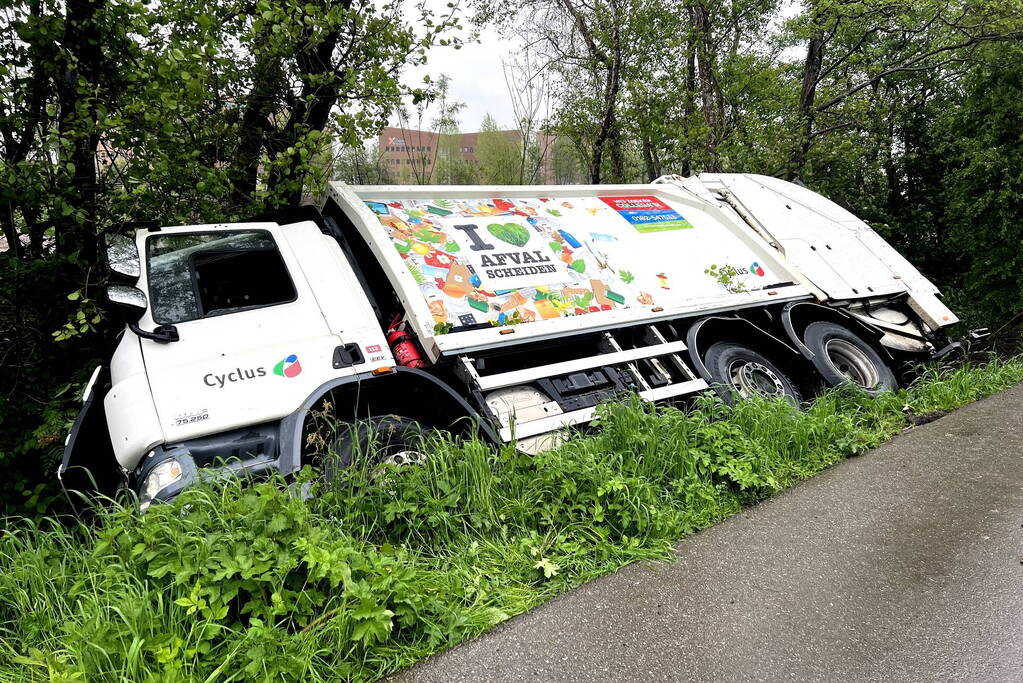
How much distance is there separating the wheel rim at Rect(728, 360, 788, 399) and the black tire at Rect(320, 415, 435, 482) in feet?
8.83

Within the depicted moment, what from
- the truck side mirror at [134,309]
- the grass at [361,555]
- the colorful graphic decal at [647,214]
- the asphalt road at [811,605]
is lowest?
the asphalt road at [811,605]

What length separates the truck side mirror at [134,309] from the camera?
3.66m

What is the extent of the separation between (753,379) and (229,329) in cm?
406

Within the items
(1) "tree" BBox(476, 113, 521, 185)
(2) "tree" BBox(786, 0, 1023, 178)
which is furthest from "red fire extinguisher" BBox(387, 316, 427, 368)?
(1) "tree" BBox(476, 113, 521, 185)

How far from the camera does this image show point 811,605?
285 centimetres

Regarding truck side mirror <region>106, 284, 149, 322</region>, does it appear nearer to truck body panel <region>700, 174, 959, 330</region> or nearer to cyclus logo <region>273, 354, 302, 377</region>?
cyclus logo <region>273, 354, 302, 377</region>

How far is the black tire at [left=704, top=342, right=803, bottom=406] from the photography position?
542 cm

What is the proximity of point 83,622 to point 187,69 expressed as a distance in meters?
3.89

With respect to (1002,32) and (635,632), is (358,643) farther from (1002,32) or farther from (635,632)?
(1002,32)

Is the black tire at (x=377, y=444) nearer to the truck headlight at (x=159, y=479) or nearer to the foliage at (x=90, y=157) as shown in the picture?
the truck headlight at (x=159, y=479)

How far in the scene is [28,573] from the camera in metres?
2.86

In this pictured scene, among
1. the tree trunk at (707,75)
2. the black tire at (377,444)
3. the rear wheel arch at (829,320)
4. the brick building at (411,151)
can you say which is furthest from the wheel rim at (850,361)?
the tree trunk at (707,75)

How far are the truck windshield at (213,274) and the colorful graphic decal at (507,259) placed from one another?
84 centimetres

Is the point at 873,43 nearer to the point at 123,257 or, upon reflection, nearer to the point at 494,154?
the point at 494,154
